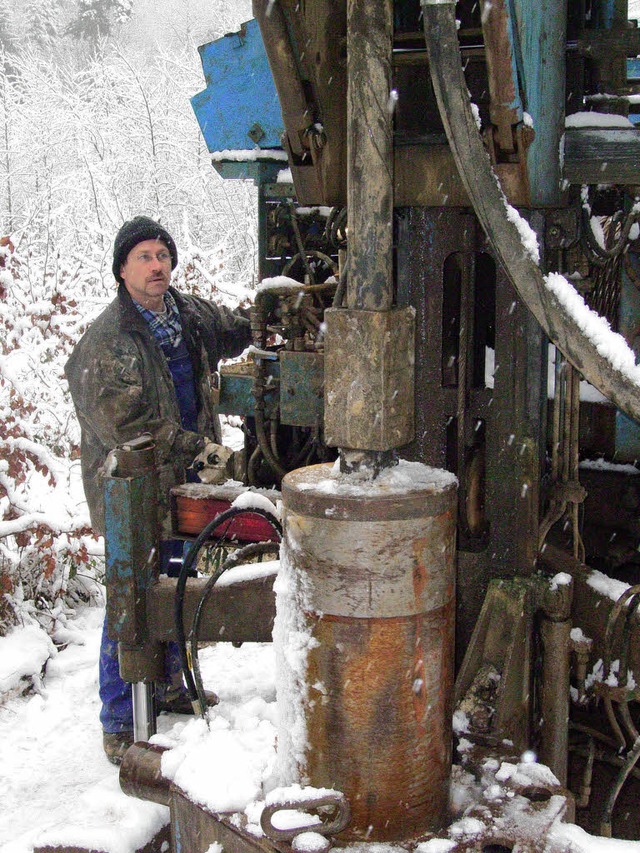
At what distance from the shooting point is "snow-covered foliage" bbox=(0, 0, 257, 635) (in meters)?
4.92

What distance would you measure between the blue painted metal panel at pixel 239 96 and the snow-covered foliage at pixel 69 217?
1.59 m

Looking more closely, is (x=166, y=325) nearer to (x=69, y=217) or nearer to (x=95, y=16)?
(x=69, y=217)

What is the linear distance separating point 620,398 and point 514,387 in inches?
35.7

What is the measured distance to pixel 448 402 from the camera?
9.52 ft

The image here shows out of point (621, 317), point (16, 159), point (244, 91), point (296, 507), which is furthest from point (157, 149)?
point (296, 507)

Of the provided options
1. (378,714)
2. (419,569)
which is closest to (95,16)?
(419,569)

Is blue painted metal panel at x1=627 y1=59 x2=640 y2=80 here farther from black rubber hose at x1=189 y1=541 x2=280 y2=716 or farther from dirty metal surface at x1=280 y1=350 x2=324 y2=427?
black rubber hose at x1=189 y1=541 x2=280 y2=716

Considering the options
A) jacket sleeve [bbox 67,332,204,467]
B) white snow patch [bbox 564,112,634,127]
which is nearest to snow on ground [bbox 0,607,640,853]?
jacket sleeve [bbox 67,332,204,467]

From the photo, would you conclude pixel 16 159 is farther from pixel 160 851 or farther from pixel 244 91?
pixel 160 851

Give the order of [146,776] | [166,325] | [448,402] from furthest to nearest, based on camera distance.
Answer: [166,325] < [448,402] < [146,776]

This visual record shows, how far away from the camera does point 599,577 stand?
292 centimetres

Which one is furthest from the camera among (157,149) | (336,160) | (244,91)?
Result: (157,149)

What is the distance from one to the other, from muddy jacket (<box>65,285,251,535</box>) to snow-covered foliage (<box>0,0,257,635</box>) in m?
0.98

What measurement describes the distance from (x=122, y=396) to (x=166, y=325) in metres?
0.53
